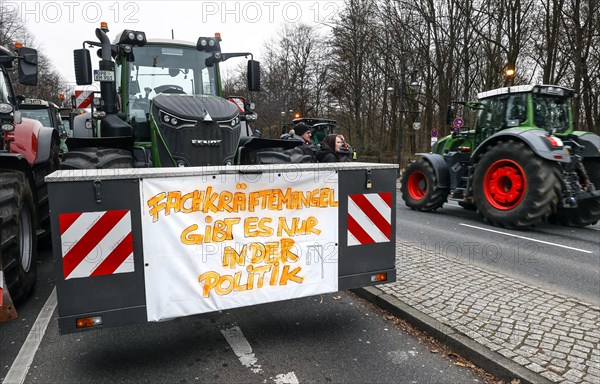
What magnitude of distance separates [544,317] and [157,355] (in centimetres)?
348

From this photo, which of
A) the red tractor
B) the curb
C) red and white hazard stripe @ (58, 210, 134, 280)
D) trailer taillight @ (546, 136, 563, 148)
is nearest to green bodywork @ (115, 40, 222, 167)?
the red tractor

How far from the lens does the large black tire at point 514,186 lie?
8602 millimetres

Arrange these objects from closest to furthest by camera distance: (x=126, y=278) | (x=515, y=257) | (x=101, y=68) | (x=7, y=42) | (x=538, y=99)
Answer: (x=126, y=278)
(x=101, y=68)
(x=515, y=257)
(x=538, y=99)
(x=7, y=42)

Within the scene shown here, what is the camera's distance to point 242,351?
12.0 ft

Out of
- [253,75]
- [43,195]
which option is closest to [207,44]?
[253,75]

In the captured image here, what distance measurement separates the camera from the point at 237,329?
13.5 feet

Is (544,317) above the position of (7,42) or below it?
below

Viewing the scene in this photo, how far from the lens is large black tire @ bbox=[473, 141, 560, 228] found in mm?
8602

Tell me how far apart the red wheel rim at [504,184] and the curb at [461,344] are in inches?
229

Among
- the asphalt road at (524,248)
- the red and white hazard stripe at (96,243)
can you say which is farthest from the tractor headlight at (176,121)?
the asphalt road at (524,248)

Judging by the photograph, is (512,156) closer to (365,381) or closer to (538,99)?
(538,99)

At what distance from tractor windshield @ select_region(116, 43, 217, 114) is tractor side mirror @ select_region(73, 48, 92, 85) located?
465 millimetres

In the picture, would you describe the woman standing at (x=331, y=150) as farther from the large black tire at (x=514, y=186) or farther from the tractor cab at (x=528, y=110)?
the tractor cab at (x=528, y=110)

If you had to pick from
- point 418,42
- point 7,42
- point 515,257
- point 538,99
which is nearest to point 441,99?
point 418,42
